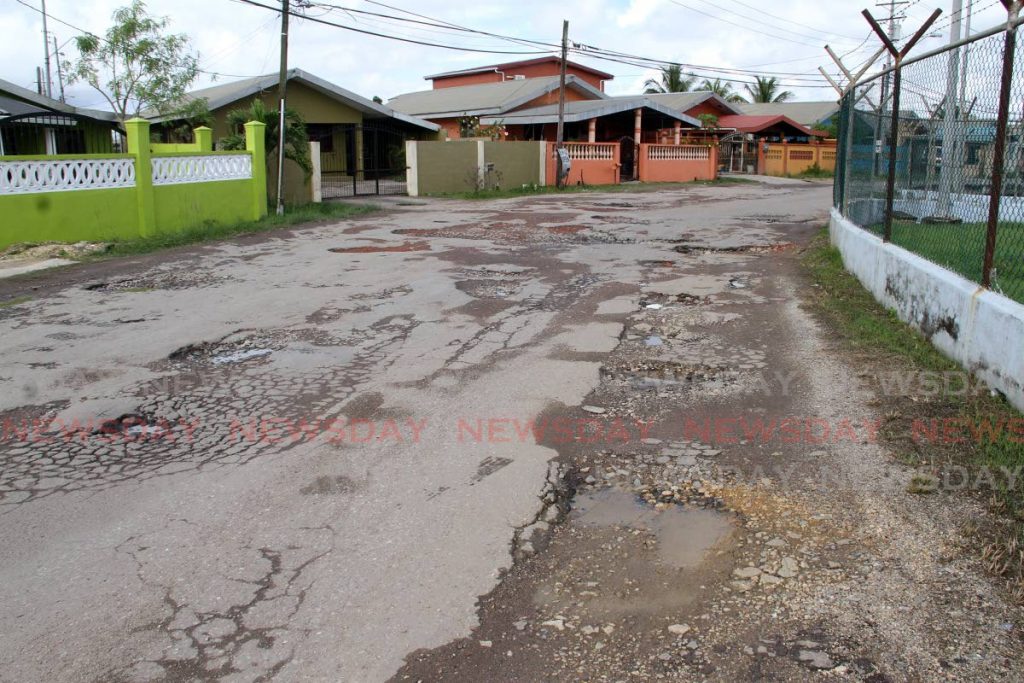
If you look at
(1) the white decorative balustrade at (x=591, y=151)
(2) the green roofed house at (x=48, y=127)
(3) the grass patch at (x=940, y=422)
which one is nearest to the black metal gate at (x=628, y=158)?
(1) the white decorative balustrade at (x=591, y=151)

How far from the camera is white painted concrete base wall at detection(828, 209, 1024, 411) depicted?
498 centimetres

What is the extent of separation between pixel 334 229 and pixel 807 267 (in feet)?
30.2

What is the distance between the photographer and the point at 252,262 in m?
12.1

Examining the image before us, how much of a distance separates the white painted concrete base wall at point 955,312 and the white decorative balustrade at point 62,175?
11511 millimetres

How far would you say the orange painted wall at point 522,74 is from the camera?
51.8 metres

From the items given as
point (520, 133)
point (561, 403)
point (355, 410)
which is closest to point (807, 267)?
point (561, 403)

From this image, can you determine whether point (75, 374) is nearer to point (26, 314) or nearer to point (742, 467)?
point (26, 314)

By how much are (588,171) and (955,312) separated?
2722 centimetres

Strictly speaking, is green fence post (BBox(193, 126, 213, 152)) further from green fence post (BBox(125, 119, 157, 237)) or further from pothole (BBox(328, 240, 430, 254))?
pothole (BBox(328, 240, 430, 254))

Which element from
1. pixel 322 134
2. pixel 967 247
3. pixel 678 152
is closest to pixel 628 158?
pixel 678 152

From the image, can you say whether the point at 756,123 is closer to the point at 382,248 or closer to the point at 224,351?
the point at 382,248

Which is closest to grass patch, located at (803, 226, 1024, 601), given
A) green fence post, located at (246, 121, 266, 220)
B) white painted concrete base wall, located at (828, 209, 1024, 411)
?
white painted concrete base wall, located at (828, 209, 1024, 411)

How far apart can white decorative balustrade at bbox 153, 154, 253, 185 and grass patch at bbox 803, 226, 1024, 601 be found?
11.9 meters

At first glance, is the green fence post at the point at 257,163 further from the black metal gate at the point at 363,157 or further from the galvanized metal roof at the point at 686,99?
the galvanized metal roof at the point at 686,99
